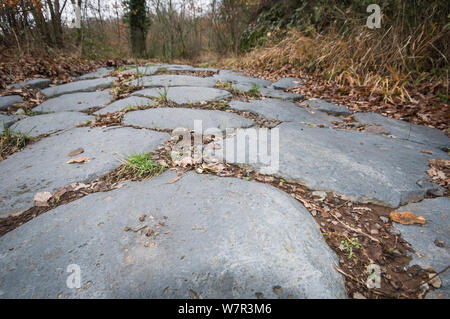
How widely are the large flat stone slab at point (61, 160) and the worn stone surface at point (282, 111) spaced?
0.92 metres

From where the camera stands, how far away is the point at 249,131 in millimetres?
1641

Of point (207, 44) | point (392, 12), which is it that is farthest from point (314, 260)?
point (207, 44)

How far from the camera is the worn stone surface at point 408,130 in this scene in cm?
173

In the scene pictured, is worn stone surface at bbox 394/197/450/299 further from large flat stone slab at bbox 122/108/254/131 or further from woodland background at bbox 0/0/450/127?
woodland background at bbox 0/0/450/127

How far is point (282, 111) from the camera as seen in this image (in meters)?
2.13

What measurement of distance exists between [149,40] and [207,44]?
7.57 ft

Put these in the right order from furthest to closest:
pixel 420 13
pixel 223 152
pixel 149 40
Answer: pixel 149 40 < pixel 420 13 < pixel 223 152

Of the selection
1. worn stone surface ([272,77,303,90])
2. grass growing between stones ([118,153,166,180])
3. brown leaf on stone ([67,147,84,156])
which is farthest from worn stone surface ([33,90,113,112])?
worn stone surface ([272,77,303,90])

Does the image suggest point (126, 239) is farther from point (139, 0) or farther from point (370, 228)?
point (139, 0)

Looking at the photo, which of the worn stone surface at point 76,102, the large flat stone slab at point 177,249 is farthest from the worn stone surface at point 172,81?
the large flat stone slab at point 177,249

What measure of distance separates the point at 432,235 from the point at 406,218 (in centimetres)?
10

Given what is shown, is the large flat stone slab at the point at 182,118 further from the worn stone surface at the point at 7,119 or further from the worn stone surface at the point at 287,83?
the worn stone surface at the point at 287,83

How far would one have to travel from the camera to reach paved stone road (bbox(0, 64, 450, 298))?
0.65 metres

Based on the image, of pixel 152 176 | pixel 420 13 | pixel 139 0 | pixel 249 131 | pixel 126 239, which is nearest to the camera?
pixel 126 239
